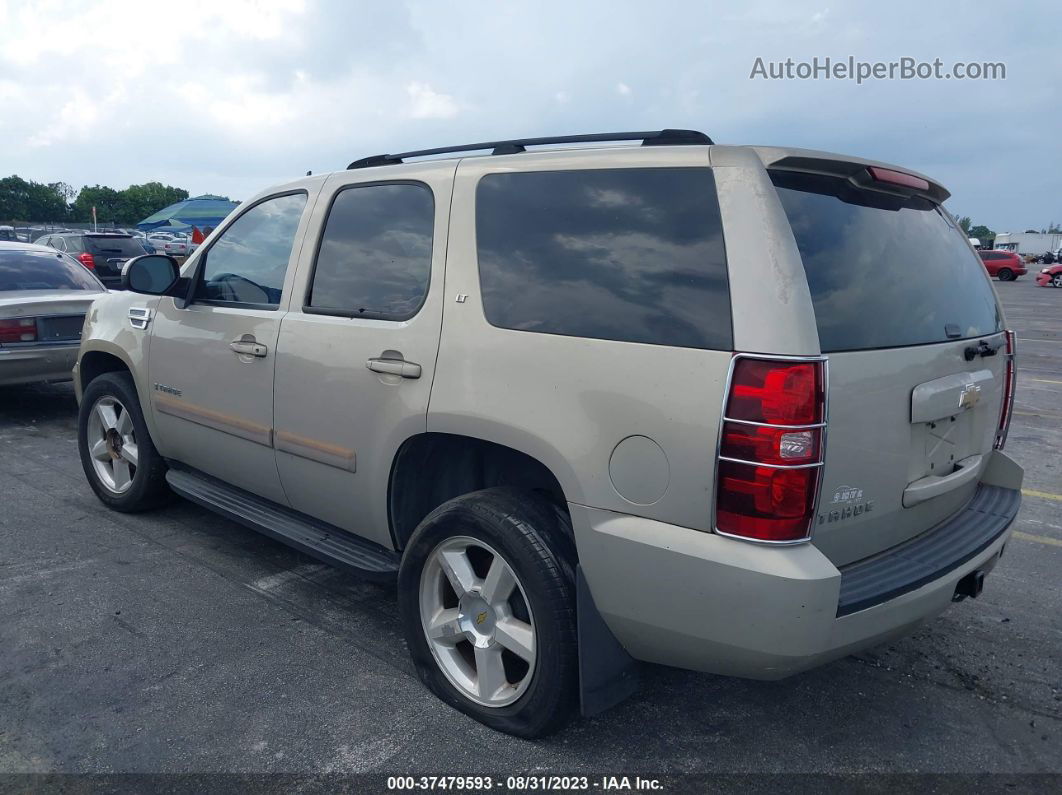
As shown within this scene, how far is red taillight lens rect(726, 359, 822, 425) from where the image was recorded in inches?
83.4

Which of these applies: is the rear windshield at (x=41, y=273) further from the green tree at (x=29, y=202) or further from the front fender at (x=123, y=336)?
the green tree at (x=29, y=202)

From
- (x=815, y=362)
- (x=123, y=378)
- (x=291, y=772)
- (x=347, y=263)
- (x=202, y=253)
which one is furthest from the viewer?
(x=123, y=378)

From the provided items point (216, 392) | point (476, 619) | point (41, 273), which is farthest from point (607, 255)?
point (41, 273)

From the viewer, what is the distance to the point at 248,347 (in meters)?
3.63

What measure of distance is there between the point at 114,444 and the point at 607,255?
3.64 m

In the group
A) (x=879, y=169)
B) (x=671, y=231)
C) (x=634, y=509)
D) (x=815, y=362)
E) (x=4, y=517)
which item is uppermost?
(x=879, y=169)

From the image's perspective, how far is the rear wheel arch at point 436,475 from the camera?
297 cm

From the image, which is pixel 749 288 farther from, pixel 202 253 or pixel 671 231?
pixel 202 253

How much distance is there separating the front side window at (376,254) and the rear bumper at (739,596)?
1.17m

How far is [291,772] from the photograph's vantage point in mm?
2539

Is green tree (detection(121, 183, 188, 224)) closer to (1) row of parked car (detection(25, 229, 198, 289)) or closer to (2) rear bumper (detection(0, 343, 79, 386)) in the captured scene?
(1) row of parked car (detection(25, 229, 198, 289))

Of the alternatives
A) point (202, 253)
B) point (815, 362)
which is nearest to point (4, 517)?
point (202, 253)

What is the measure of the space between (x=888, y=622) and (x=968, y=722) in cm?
87

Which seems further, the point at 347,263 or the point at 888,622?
the point at 347,263
